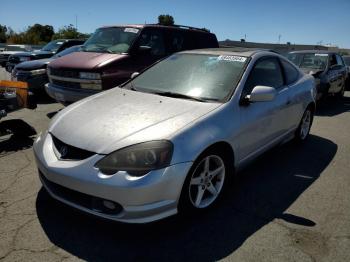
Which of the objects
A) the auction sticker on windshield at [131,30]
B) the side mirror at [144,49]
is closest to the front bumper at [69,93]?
the side mirror at [144,49]

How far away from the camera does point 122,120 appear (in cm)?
325

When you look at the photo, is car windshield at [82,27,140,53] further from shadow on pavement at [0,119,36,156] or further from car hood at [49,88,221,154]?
car hood at [49,88,221,154]

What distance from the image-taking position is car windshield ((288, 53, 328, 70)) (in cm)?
972

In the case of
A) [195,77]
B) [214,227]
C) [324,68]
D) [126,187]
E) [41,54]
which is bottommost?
[214,227]

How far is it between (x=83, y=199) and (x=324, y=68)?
27.9 ft

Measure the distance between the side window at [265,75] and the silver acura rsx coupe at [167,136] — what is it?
2 centimetres

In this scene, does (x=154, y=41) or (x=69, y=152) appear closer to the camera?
(x=69, y=152)

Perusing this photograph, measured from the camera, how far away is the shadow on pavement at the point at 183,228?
2805mm

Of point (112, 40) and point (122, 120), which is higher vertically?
point (112, 40)

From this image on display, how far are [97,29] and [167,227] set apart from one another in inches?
248

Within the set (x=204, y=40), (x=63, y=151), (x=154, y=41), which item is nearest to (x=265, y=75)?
(x=63, y=151)

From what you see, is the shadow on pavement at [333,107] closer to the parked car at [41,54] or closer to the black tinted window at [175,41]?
the black tinted window at [175,41]

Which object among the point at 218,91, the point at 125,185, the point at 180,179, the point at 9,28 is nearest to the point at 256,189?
the point at 218,91

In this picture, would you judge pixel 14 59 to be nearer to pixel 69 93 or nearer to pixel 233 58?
pixel 69 93
